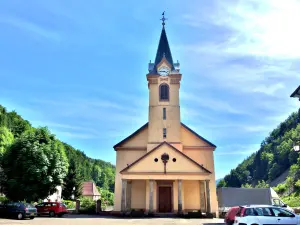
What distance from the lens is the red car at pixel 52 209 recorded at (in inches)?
1164

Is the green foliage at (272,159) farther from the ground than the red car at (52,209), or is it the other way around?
the green foliage at (272,159)

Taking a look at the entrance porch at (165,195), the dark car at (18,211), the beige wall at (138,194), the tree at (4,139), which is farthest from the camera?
the tree at (4,139)

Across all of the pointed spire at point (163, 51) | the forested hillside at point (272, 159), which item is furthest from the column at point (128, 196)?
the forested hillside at point (272, 159)

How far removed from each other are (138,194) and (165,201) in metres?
3.06

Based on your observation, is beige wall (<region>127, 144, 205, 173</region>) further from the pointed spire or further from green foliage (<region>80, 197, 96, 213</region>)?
the pointed spire

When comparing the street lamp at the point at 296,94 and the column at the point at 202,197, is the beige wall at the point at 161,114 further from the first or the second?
the street lamp at the point at 296,94

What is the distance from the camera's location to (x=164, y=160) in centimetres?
3072

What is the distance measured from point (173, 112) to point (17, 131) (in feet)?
139

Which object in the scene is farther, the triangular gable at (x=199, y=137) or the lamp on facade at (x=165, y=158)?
the triangular gable at (x=199, y=137)

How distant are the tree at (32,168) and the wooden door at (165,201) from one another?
37.3 ft

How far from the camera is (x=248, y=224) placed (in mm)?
14219

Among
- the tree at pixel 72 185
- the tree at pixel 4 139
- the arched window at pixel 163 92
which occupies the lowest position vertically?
the tree at pixel 72 185

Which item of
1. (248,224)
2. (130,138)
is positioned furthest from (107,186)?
(248,224)

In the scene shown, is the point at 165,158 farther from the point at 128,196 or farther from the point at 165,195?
the point at 128,196
